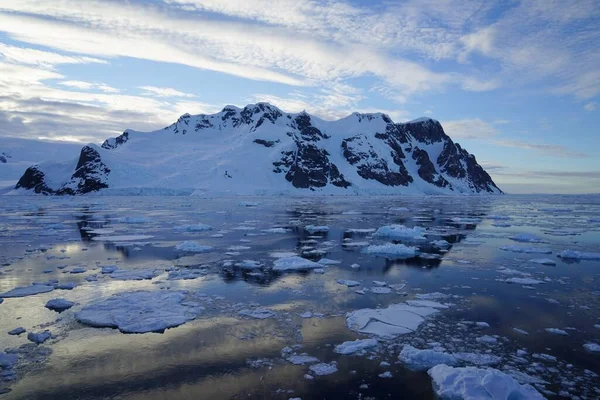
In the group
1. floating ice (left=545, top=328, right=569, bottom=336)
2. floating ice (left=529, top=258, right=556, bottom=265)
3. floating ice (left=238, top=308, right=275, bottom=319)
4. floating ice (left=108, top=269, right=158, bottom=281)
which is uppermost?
floating ice (left=529, top=258, right=556, bottom=265)

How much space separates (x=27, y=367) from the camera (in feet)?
23.3

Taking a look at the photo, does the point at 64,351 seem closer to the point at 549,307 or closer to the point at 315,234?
the point at 549,307

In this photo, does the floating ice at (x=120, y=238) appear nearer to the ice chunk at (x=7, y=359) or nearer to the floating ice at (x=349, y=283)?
the floating ice at (x=349, y=283)

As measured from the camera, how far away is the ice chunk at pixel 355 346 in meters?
7.95

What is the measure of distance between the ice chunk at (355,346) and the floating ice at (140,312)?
4004 millimetres

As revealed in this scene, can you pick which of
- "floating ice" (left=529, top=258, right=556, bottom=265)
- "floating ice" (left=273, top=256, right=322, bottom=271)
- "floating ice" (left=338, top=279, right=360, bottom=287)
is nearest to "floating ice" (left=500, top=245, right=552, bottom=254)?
"floating ice" (left=529, top=258, right=556, bottom=265)

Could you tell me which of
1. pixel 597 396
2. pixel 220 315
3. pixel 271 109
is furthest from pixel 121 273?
pixel 271 109

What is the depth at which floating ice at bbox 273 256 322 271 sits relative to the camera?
15.7 m

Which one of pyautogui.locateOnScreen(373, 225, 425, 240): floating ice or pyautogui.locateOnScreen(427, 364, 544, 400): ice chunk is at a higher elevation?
pyautogui.locateOnScreen(373, 225, 425, 240): floating ice

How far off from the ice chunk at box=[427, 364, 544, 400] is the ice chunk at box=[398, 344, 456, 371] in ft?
1.80

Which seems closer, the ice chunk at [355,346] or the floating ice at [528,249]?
the ice chunk at [355,346]

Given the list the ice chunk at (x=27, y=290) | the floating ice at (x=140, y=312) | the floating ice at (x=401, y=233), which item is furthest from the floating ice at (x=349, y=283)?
the floating ice at (x=401, y=233)

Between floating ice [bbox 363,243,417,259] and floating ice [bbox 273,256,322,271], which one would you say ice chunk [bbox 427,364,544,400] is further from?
Answer: floating ice [bbox 363,243,417,259]

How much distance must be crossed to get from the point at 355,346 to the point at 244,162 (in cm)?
12102
